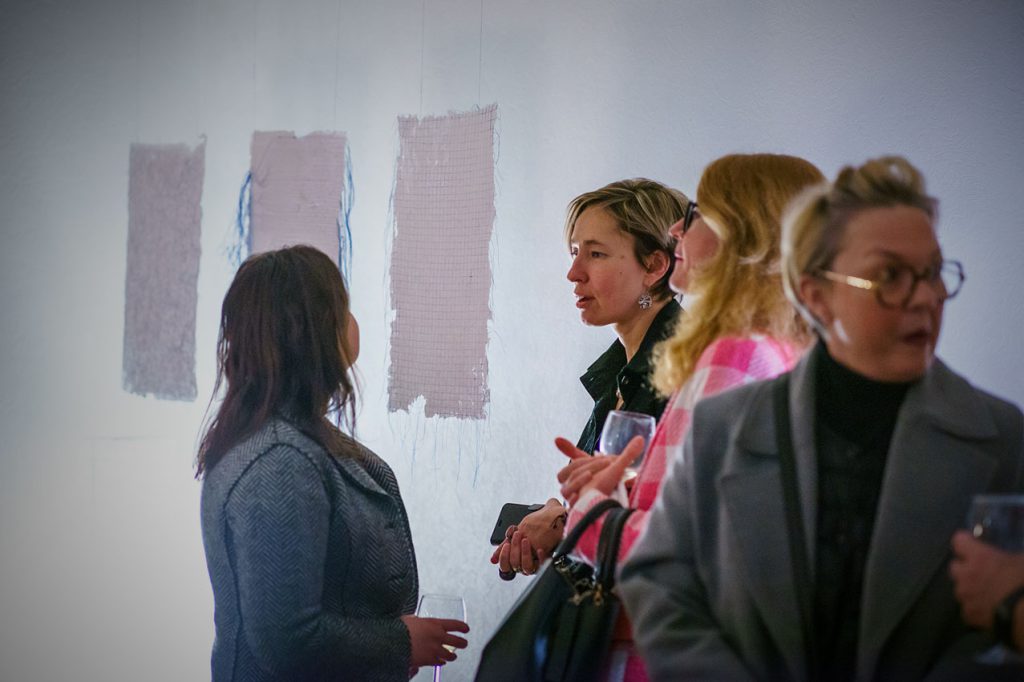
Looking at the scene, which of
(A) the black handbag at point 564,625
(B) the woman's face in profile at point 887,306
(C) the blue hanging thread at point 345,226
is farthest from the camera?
(C) the blue hanging thread at point 345,226

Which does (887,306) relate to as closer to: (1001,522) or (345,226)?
(1001,522)

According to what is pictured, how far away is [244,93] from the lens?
3215mm

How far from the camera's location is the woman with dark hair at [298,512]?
1497 mm

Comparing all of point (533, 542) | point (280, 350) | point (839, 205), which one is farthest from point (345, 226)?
point (839, 205)

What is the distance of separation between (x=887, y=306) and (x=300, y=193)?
2.29 meters

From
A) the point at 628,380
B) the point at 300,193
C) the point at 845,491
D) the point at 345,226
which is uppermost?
the point at 300,193

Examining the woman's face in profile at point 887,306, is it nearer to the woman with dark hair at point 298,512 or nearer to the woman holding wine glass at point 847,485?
the woman holding wine glass at point 847,485

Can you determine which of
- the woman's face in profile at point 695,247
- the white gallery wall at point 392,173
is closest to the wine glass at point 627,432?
the woman's face in profile at point 695,247

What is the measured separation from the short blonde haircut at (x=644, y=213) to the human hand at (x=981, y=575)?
3.45 feet

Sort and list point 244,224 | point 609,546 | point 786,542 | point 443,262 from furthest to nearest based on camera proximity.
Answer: point 244,224 < point 443,262 < point 609,546 < point 786,542

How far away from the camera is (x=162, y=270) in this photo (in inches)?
132

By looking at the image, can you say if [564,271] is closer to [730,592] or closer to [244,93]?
[244,93]

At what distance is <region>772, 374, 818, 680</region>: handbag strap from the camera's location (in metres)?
1.02

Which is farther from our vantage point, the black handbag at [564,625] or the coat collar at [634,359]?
the coat collar at [634,359]
